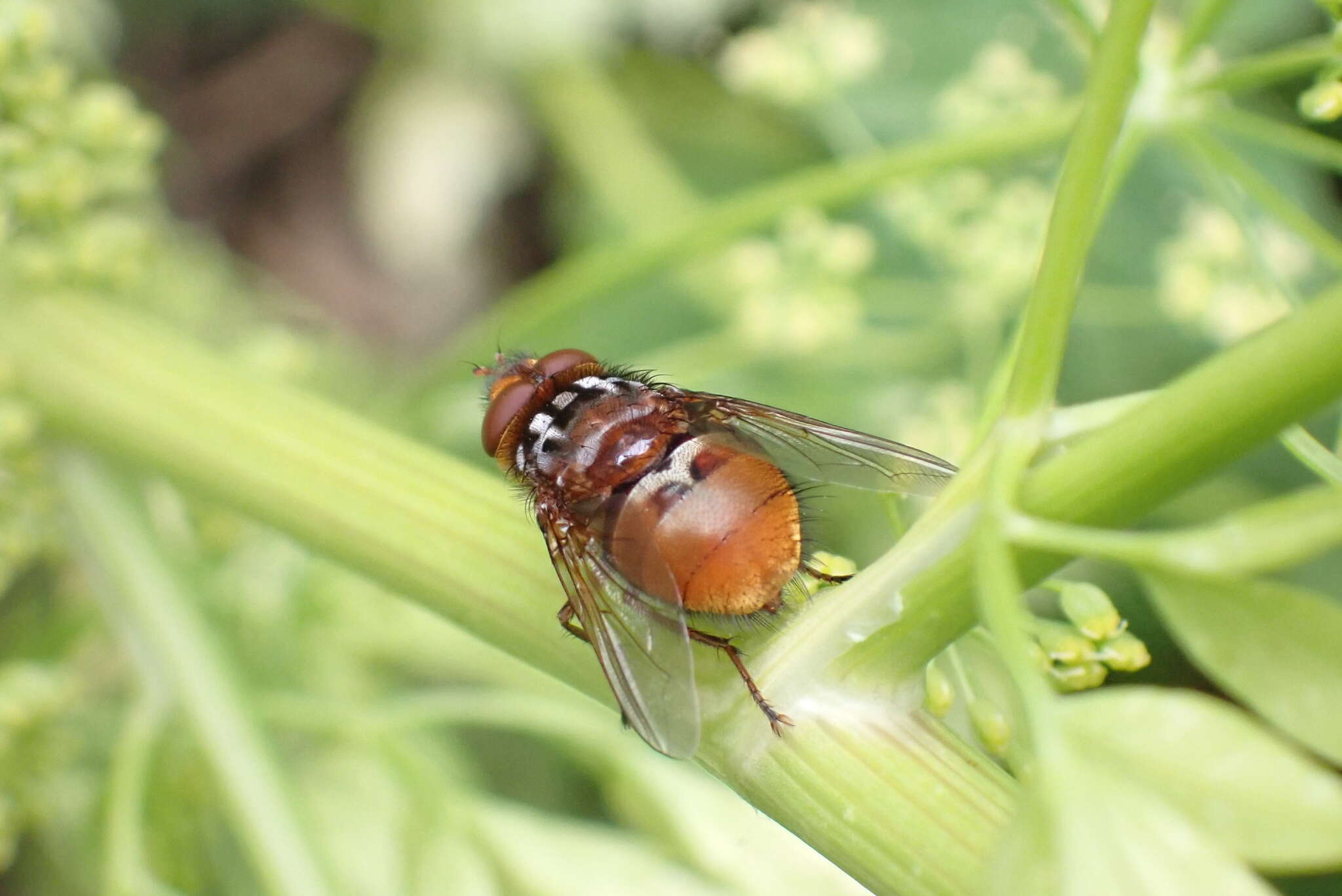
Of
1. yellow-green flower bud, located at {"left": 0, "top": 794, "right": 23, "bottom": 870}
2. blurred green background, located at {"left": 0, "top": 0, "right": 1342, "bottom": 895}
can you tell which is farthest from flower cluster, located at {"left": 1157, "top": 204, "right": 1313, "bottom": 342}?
yellow-green flower bud, located at {"left": 0, "top": 794, "right": 23, "bottom": 870}

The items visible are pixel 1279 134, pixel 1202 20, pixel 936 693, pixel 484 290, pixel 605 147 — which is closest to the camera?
pixel 936 693

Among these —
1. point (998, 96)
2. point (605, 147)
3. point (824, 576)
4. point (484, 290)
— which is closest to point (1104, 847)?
point (824, 576)

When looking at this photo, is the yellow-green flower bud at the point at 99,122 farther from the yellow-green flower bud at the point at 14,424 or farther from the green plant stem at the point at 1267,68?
the green plant stem at the point at 1267,68

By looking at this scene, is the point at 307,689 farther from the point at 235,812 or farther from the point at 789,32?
the point at 789,32

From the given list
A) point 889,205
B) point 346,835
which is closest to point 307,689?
point 346,835

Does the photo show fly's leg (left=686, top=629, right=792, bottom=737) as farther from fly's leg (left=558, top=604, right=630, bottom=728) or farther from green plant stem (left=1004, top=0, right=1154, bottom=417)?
green plant stem (left=1004, top=0, right=1154, bottom=417)

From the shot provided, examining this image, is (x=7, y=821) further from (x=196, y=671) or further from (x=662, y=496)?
(x=662, y=496)

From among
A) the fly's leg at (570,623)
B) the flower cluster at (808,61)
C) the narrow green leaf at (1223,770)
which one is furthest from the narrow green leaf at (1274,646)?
the flower cluster at (808,61)
